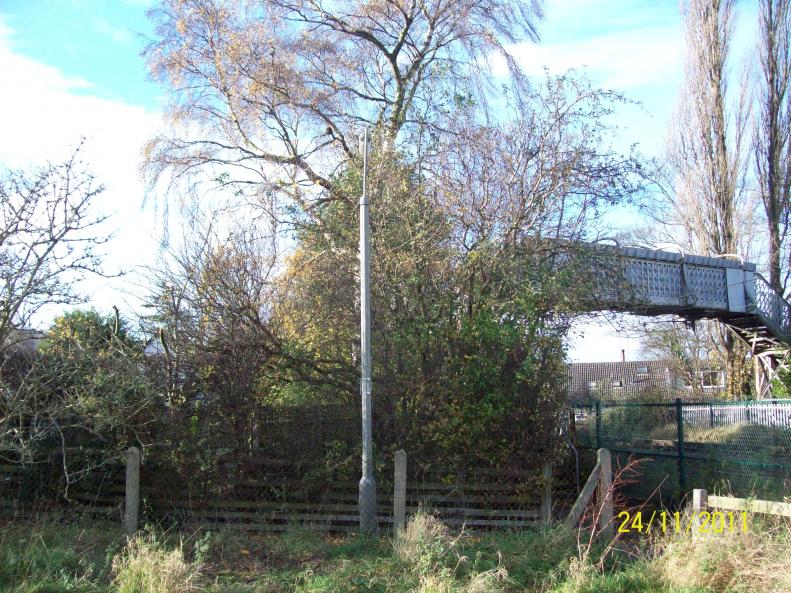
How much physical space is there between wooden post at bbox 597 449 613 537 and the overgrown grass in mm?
411

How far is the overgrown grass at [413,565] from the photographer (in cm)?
712

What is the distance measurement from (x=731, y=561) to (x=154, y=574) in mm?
5512

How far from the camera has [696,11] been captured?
2809cm

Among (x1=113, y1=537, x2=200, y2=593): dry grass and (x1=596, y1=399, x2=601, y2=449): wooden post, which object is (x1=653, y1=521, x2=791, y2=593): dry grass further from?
(x1=596, y1=399, x2=601, y2=449): wooden post

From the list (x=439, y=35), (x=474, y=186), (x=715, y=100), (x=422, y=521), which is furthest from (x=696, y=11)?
(x=422, y=521)

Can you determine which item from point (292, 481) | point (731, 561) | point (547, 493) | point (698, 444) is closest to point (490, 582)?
point (731, 561)

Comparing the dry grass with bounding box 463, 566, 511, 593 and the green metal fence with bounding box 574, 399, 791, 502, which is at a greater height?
the green metal fence with bounding box 574, 399, 791, 502

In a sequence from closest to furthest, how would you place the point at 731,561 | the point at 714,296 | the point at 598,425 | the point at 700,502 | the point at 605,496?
1. the point at 731,561
2. the point at 700,502
3. the point at 605,496
4. the point at 598,425
5. the point at 714,296

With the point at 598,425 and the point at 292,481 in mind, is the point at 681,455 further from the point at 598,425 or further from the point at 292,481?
the point at 292,481

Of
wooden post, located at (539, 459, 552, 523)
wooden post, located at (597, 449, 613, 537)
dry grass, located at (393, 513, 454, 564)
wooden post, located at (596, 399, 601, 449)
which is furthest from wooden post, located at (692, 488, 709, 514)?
wooden post, located at (596, 399, 601, 449)

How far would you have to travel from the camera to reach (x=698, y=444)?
12141 mm

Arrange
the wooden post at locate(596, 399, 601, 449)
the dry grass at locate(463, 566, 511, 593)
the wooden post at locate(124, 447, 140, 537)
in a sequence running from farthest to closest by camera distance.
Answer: the wooden post at locate(596, 399, 601, 449) < the wooden post at locate(124, 447, 140, 537) < the dry grass at locate(463, 566, 511, 593)

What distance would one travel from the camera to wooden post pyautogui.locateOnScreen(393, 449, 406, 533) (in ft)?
33.7

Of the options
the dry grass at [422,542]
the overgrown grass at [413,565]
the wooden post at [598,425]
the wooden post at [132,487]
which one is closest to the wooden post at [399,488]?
the overgrown grass at [413,565]
